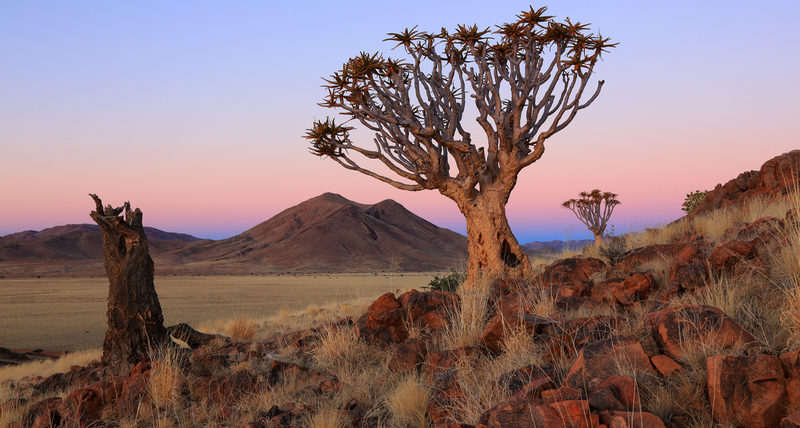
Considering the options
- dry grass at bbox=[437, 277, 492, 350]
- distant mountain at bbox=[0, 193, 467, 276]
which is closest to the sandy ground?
dry grass at bbox=[437, 277, 492, 350]

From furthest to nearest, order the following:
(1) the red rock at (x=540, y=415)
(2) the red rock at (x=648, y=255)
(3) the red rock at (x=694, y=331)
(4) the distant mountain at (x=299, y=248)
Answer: (4) the distant mountain at (x=299, y=248)
(2) the red rock at (x=648, y=255)
(3) the red rock at (x=694, y=331)
(1) the red rock at (x=540, y=415)

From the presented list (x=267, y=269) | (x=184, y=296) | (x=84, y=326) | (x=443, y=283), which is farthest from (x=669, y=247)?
(x=267, y=269)

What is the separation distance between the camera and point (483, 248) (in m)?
11.8

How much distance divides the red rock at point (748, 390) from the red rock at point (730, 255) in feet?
11.0

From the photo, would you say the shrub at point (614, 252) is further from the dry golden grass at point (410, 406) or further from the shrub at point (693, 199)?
the shrub at point (693, 199)

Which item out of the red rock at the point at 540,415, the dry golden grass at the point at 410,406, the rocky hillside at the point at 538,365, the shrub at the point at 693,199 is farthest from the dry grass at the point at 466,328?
the shrub at the point at 693,199

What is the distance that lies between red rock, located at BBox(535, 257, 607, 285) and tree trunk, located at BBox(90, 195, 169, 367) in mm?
5886

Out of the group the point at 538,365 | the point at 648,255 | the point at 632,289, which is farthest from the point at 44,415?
the point at 648,255

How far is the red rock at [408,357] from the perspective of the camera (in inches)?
222

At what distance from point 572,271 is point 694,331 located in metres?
4.52

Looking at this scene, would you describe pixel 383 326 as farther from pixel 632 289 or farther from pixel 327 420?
pixel 632 289

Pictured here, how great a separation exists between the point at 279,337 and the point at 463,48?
7.88 meters

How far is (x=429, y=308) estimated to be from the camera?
7223 millimetres

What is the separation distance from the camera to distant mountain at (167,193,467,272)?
85.8m
